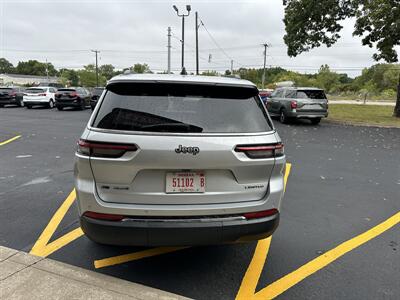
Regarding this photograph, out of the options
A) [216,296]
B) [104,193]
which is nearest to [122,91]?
[104,193]

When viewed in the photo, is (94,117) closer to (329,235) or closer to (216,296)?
(216,296)

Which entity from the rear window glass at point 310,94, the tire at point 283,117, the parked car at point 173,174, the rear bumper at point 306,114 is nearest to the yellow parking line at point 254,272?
the parked car at point 173,174

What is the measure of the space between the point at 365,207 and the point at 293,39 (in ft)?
50.7

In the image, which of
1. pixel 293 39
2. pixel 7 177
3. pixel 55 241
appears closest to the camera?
pixel 55 241

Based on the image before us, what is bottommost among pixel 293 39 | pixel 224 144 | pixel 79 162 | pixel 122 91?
pixel 79 162

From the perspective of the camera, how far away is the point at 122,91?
2.85 metres

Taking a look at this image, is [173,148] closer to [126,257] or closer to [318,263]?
[126,257]

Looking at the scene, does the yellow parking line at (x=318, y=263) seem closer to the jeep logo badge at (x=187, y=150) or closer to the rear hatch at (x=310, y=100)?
the jeep logo badge at (x=187, y=150)

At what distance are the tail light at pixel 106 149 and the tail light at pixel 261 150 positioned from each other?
2.82ft

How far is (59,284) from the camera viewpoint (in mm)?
2789

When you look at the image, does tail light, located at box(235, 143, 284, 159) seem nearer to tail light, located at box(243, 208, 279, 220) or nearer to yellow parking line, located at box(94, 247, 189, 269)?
tail light, located at box(243, 208, 279, 220)

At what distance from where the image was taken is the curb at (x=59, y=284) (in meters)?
2.66

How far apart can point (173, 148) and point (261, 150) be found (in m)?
0.73

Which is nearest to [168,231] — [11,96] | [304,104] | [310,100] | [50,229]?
[50,229]
